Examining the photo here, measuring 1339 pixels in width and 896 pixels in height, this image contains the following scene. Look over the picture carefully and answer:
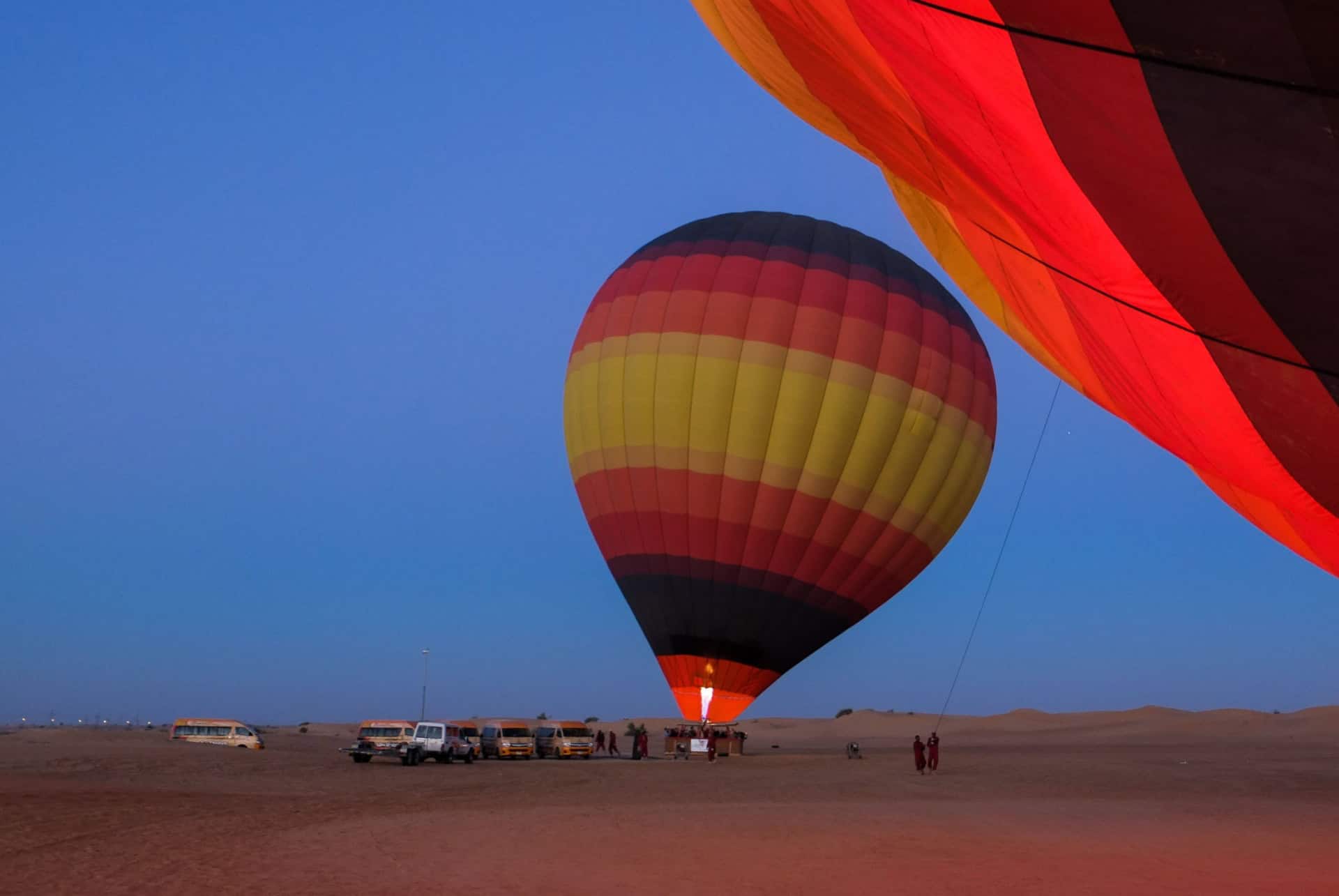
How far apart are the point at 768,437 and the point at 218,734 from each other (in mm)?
19702

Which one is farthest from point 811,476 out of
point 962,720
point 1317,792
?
point 962,720

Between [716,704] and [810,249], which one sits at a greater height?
[810,249]

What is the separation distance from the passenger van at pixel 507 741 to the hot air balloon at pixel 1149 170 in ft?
96.9

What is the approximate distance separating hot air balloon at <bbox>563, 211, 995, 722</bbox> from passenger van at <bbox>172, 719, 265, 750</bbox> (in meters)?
13.3

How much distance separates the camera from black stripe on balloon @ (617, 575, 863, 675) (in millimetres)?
27766

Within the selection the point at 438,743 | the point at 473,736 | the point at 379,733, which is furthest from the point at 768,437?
the point at 473,736

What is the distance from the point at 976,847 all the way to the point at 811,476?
46.9ft

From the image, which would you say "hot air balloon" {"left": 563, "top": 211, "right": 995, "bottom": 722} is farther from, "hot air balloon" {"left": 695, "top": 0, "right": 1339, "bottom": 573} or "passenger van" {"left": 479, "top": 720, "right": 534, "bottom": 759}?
"hot air balloon" {"left": 695, "top": 0, "right": 1339, "bottom": 573}

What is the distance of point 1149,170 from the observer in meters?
4.84

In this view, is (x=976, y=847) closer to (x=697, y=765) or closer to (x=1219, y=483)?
(x=1219, y=483)

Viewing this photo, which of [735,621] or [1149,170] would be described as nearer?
[1149,170]

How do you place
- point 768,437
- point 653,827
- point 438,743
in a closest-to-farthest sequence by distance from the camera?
point 653,827
point 768,437
point 438,743

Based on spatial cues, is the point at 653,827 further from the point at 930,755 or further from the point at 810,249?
the point at 810,249

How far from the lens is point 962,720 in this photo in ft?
288
